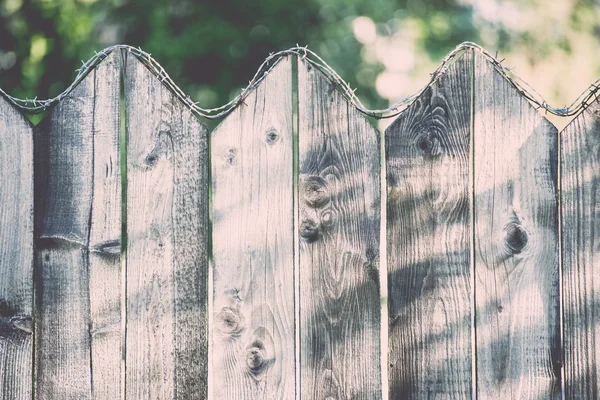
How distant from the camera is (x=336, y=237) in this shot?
58.6 inches

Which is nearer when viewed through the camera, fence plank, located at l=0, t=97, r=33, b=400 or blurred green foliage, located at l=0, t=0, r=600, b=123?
fence plank, located at l=0, t=97, r=33, b=400

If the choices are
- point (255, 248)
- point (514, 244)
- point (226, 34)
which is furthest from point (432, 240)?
point (226, 34)

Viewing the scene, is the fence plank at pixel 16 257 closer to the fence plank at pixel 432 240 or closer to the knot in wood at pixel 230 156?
the knot in wood at pixel 230 156

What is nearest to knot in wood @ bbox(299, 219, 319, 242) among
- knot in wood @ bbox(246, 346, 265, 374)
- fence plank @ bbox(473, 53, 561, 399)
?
knot in wood @ bbox(246, 346, 265, 374)

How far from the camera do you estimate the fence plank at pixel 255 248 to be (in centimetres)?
149

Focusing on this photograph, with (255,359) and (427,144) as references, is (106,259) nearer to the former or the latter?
(255,359)

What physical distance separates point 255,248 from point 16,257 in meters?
0.69

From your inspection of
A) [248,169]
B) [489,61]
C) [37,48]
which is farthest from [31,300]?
[37,48]

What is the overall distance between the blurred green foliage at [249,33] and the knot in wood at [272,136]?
2217 millimetres

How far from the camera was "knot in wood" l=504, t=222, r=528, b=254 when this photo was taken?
1469 millimetres

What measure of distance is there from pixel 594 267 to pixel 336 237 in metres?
0.71

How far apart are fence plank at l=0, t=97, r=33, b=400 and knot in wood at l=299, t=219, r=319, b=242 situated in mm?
779

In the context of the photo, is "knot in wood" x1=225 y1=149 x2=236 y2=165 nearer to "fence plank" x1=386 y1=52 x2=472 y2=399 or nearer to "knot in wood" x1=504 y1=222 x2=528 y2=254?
"fence plank" x1=386 y1=52 x2=472 y2=399

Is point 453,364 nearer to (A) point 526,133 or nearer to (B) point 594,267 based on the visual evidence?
(B) point 594,267
